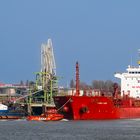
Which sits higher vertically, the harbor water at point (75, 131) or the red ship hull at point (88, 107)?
the red ship hull at point (88, 107)

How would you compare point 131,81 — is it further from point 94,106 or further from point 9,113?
point 9,113

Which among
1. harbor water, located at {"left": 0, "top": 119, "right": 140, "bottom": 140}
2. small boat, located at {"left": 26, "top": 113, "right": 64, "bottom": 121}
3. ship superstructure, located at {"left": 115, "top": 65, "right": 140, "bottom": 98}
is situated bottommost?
harbor water, located at {"left": 0, "top": 119, "right": 140, "bottom": 140}

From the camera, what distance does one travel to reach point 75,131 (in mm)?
81375

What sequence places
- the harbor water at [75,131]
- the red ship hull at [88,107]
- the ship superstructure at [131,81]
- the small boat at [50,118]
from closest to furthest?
the harbor water at [75,131]
the red ship hull at [88,107]
the small boat at [50,118]
the ship superstructure at [131,81]

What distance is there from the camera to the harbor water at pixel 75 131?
243 feet

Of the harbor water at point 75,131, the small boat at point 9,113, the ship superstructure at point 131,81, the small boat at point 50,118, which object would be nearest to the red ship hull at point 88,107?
the small boat at point 50,118

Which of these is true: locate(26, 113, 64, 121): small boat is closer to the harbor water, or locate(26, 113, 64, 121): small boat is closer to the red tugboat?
the red tugboat

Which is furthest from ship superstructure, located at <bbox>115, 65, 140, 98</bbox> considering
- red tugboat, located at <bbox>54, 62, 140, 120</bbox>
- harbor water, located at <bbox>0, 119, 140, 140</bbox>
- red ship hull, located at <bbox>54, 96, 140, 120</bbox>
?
harbor water, located at <bbox>0, 119, 140, 140</bbox>

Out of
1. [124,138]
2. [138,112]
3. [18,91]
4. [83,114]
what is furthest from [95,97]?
[18,91]

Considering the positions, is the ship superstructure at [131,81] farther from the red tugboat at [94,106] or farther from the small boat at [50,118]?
the small boat at [50,118]

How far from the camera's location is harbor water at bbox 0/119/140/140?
73.9 meters

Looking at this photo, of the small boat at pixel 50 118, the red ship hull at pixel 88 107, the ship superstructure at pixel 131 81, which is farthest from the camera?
the ship superstructure at pixel 131 81

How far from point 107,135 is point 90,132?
3.91 meters

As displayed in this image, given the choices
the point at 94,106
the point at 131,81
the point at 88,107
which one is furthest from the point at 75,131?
the point at 131,81
